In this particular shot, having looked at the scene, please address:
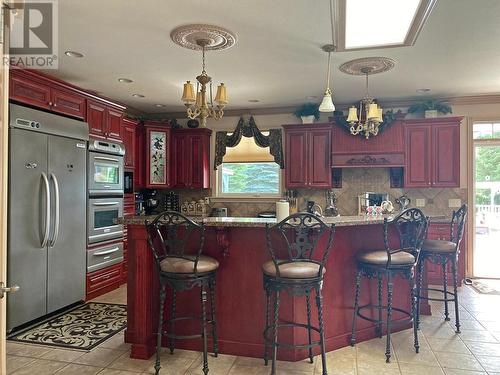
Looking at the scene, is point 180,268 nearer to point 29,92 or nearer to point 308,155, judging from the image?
point 29,92

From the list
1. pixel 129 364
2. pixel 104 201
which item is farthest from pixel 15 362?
pixel 104 201

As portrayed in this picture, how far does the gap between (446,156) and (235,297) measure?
4009 mm

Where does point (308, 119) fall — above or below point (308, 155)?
above

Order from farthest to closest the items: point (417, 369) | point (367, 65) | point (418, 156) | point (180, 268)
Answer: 1. point (418, 156)
2. point (367, 65)
3. point (417, 369)
4. point (180, 268)

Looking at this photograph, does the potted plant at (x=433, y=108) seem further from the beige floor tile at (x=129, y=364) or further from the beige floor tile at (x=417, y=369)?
the beige floor tile at (x=129, y=364)

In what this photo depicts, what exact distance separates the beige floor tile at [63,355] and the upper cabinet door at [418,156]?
4.73 meters

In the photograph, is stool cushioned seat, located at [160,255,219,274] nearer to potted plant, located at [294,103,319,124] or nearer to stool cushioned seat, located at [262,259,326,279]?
stool cushioned seat, located at [262,259,326,279]

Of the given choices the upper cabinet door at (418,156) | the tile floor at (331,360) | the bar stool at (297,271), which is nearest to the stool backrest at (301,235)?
the bar stool at (297,271)

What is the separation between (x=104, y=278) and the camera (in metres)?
4.62

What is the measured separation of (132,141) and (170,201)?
1357mm

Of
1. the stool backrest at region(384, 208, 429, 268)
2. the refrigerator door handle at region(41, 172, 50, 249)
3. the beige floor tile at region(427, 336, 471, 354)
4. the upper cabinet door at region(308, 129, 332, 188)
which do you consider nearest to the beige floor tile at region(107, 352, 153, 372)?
the refrigerator door handle at region(41, 172, 50, 249)

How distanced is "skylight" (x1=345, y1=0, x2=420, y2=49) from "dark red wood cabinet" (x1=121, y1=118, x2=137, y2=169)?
3424 mm

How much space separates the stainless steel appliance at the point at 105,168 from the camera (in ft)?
14.2

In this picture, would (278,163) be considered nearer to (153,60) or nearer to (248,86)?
(248,86)
